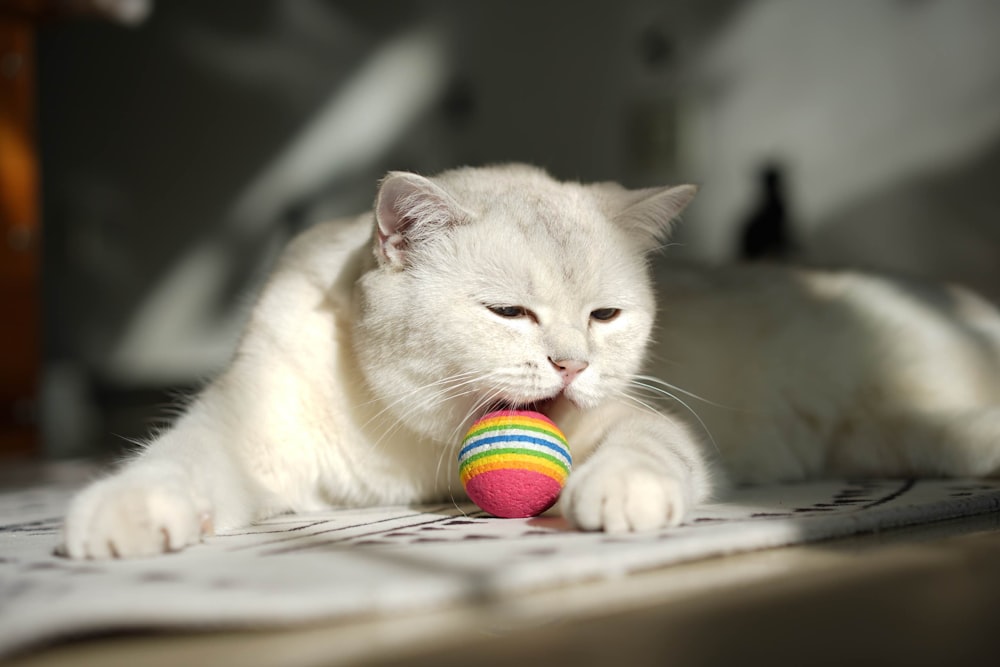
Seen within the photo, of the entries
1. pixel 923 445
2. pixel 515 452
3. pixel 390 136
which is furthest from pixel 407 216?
pixel 390 136

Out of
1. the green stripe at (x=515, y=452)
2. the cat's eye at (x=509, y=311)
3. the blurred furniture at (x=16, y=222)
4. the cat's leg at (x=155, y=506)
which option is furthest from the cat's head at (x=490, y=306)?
the blurred furniture at (x=16, y=222)

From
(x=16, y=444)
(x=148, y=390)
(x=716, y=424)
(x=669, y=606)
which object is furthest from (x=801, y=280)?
(x=148, y=390)

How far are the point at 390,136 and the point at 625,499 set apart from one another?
180 inches

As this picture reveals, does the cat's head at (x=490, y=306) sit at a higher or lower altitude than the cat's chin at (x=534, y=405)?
higher

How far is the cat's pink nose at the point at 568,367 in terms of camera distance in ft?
5.42

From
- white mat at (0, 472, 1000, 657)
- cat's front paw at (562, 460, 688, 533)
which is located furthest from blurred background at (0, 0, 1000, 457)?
cat's front paw at (562, 460, 688, 533)

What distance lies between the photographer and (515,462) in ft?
5.21

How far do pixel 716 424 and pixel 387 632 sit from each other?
143cm

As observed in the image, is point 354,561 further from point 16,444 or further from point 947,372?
point 16,444

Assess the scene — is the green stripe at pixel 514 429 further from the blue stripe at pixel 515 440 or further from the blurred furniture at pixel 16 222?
the blurred furniture at pixel 16 222

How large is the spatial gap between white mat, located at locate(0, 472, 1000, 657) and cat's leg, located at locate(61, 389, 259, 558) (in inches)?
1.4

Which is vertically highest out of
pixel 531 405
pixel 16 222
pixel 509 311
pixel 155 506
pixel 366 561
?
pixel 16 222

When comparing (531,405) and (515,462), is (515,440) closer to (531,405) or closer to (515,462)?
(515,462)

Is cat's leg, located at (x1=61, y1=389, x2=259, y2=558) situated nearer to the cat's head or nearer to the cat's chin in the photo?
the cat's head
